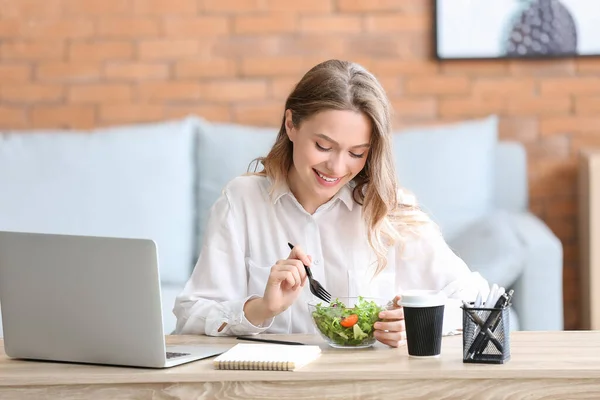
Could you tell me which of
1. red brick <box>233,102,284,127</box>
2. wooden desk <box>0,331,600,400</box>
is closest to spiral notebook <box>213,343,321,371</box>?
wooden desk <box>0,331,600,400</box>

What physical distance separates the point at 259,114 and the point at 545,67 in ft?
3.58

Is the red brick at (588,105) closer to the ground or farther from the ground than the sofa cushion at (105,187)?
farther from the ground

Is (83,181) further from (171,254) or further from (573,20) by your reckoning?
(573,20)

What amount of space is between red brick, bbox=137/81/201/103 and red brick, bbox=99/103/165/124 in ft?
0.10

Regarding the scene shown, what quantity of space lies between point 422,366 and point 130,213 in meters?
1.94

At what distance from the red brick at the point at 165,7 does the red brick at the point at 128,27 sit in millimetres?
31

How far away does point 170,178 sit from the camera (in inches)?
Answer: 129

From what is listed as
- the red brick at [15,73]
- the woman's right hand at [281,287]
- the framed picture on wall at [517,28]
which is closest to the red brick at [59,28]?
the red brick at [15,73]

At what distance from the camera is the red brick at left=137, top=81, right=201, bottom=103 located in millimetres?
3629

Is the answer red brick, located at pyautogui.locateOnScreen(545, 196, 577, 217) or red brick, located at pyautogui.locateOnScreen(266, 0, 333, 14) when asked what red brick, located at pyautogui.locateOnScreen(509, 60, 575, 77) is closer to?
red brick, located at pyautogui.locateOnScreen(545, 196, 577, 217)

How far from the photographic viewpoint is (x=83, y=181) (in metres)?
3.21

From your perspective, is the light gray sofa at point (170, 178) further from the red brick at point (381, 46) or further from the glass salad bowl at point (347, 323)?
the glass salad bowl at point (347, 323)

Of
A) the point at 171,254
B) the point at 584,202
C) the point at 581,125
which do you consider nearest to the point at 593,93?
the point at 581,125

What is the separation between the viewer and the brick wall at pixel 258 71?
3572 mm
